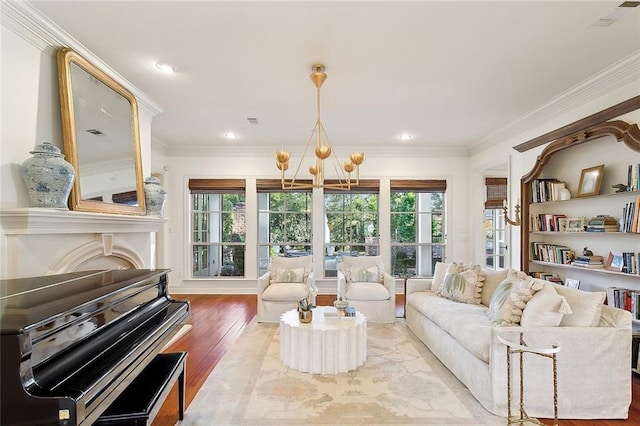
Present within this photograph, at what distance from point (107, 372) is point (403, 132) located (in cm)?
476

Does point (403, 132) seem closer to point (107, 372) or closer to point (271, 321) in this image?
point (271, 321)

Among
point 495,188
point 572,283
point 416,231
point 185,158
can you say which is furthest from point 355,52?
point 495,188

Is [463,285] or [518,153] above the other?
[518,153]

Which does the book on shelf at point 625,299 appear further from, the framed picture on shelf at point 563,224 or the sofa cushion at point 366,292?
the sofa cushion at point 366,292

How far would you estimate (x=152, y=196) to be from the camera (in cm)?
348

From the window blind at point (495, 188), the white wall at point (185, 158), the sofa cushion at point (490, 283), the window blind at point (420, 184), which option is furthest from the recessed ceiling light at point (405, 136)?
the sofa cushion at point (490, 283)

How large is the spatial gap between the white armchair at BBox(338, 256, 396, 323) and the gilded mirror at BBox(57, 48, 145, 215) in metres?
2.60

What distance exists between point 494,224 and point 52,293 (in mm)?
6486

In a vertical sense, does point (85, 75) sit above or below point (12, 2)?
below

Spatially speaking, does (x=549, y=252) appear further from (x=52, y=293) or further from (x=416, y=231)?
(x=52, y=293)

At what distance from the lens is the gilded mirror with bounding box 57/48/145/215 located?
2.50 meters

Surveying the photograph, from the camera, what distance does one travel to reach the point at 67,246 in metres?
2.41

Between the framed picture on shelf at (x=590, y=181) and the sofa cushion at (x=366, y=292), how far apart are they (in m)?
2.41

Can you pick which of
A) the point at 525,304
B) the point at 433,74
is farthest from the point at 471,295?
the point at 433,74
